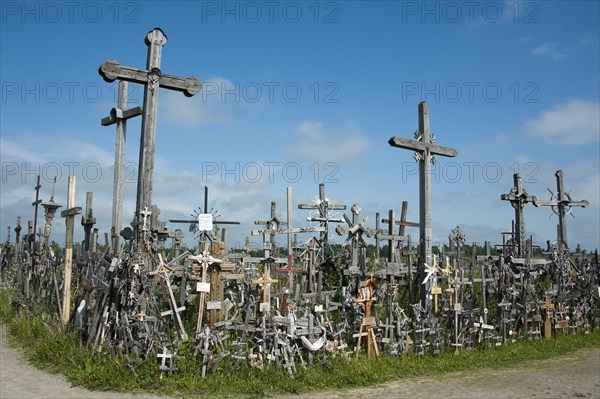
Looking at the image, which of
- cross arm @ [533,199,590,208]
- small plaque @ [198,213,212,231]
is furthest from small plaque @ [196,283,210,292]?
cross arm @ [533,199,590,208]

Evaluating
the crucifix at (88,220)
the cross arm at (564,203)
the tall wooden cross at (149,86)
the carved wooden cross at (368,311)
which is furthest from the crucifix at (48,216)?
the cross arm at (564,203)

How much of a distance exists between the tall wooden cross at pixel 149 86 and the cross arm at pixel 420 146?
4860 millimetres

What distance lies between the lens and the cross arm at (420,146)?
12.8 metres

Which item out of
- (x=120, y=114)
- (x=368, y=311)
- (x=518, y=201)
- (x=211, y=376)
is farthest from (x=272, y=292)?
(x=518, y=201)

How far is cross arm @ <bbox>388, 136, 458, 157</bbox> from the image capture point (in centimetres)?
1283

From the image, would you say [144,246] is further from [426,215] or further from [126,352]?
[426,215]

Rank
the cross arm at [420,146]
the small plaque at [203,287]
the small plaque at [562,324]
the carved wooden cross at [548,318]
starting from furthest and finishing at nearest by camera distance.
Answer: the small plaque at [562,324], the carved wooden cross at [548,318], the cross arm at [420,146], the small plaque at [203,287]

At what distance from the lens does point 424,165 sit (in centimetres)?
1338

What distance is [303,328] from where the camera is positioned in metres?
10.3

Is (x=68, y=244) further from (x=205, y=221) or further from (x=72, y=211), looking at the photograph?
(x=205, y=221)

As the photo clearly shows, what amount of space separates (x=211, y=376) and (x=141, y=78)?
623 cm

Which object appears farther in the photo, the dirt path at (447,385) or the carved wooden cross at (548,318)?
the carved wooden cross at (548,318)

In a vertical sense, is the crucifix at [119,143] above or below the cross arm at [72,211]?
above

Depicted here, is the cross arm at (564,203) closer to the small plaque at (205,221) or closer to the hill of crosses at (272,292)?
the hill of crosses at (272,292)
